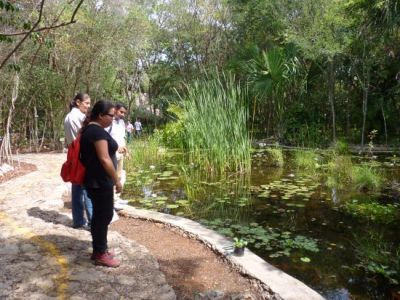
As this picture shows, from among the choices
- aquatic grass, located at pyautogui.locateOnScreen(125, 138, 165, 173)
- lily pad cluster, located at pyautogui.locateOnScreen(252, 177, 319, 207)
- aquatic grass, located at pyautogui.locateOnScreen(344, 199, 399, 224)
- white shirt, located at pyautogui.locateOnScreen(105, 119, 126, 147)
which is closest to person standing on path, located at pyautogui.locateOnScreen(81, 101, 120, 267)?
white shirt, located at pyautogui.locateOnScreen(105, 119, 126, 147)

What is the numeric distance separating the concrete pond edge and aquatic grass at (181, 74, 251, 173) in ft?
7.48

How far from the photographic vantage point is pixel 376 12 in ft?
24.3

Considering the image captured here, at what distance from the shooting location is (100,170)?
9.13 feet

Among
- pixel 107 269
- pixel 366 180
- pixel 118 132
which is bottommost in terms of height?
pixel 107 269

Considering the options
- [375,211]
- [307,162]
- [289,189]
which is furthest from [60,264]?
[307,162]

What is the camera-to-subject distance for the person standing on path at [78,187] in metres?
3.64

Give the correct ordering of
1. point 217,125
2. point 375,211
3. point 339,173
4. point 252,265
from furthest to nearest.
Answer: point 339,173, point 217,125, point 375,211, point 252,265

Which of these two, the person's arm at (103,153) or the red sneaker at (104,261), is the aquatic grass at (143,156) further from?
the person's arm at (103,153)

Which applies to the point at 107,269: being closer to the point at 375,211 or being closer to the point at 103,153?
the point at 103,153

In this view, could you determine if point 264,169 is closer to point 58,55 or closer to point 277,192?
point 277,192

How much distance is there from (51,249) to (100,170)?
0.92m

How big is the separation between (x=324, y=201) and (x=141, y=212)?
2.38 metres

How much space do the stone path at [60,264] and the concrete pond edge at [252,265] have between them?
55 centimetres

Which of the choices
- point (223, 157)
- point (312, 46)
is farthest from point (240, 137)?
point (312, 46)
